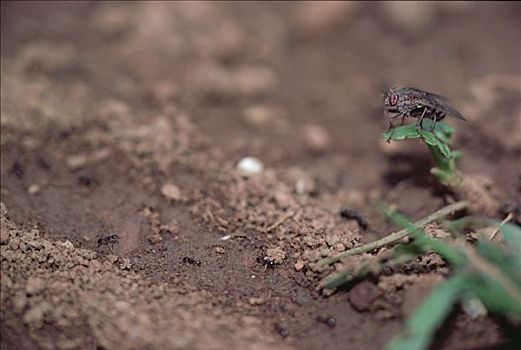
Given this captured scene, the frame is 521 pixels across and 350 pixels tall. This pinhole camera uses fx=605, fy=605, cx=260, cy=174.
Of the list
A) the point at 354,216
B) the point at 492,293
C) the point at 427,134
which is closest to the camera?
the point at 492,293

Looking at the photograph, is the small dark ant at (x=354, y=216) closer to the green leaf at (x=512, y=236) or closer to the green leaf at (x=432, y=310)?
the green leaf at (x=512, y=236)

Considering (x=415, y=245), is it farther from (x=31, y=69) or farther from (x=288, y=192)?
(x=31, y=69)

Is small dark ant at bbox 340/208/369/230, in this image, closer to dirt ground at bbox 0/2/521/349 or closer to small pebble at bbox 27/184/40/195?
dirt ground at bbox 0/2/521/349

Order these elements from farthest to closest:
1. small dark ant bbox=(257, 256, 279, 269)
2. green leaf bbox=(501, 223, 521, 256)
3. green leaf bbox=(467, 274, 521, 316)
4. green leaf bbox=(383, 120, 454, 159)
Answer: green leaf bbox=(383, 120, 454, 159)
small dark ant bbox=(257, 256, 279, 269)
green leaf bbox=(501, 223, 521, 256)
green leaf bbox=(467, 274, 521, 316)

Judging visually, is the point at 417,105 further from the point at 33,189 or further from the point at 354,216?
the point at 33,189

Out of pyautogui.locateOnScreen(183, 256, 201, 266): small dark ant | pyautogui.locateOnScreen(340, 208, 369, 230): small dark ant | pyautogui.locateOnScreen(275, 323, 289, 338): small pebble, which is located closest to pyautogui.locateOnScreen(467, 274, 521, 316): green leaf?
pyautogui.locateOnScreen(275, 323, 289, 338): small pebble

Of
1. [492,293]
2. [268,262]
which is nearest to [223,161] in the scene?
[268,262]
